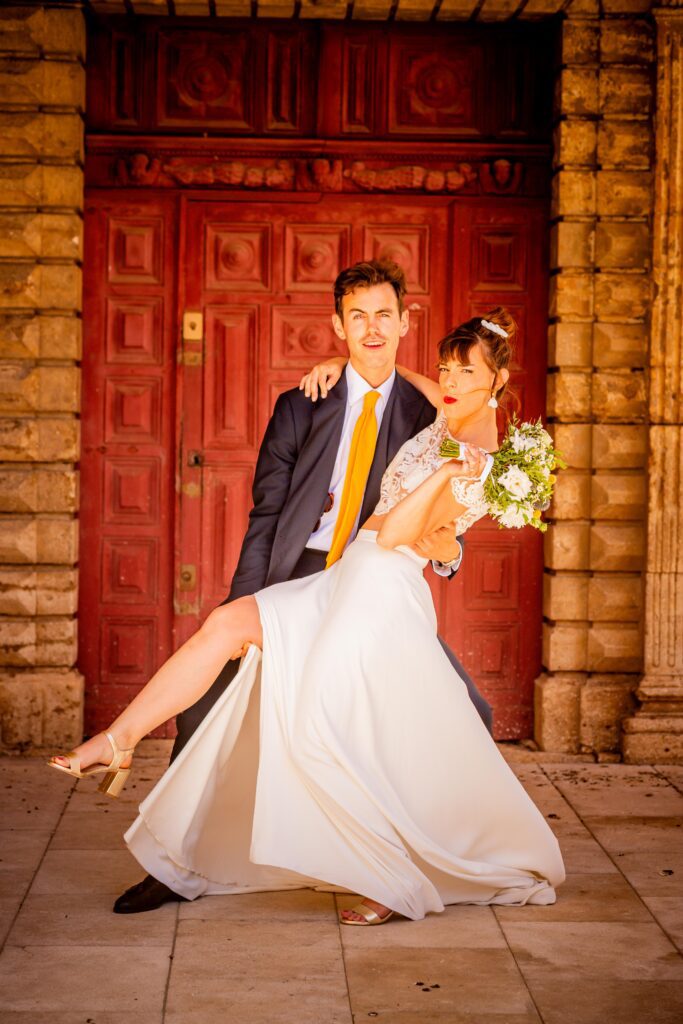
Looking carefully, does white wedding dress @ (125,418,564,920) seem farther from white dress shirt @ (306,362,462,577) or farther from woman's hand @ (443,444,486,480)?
white dress shirt @ (306,362,462,577)

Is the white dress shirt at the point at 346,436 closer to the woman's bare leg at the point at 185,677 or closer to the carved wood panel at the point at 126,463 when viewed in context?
the woman's bare leg at the point at 185,677

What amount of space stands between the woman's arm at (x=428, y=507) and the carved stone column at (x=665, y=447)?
243cm

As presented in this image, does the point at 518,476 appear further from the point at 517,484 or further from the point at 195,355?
the point at 195,355

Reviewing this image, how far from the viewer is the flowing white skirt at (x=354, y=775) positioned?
4.18m

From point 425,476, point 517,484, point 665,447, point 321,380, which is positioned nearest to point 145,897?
point 425,476

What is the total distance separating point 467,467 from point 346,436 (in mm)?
735

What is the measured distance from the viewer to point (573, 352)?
6.60 m

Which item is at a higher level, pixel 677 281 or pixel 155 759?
pixel 677 281

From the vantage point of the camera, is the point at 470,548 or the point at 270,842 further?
the point at 470,548

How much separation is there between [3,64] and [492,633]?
386 cm

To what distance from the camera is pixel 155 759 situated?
6.52 m

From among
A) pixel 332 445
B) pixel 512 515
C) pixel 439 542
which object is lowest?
pixel 439 542

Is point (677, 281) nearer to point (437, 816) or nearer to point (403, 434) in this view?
point (403, 434)

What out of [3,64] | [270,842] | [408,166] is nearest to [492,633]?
[408,166]
